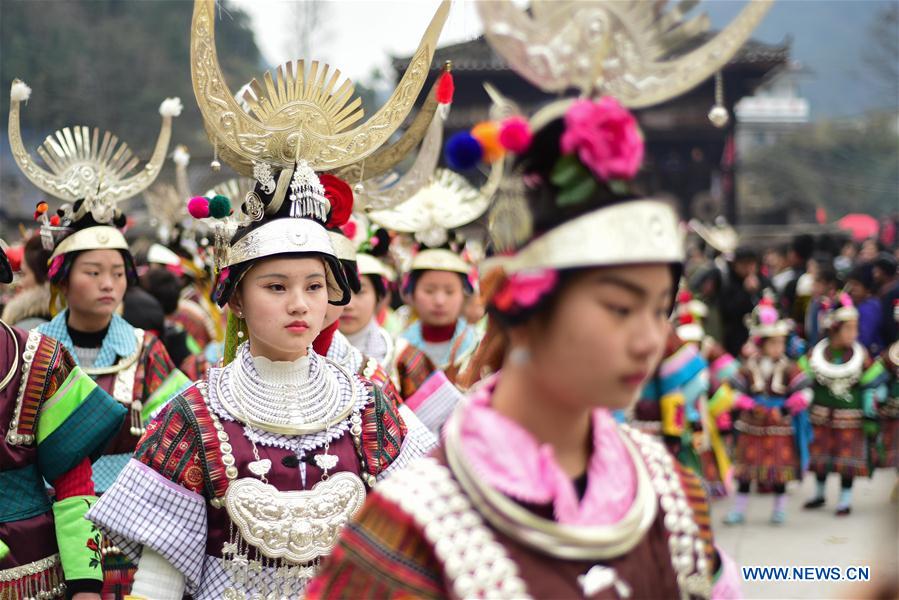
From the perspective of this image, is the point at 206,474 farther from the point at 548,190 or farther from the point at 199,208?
the point at 548,190

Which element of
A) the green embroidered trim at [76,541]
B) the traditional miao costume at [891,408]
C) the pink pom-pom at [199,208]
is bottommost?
the traditional miao costume at [891,408]

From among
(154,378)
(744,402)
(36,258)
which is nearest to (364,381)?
(154,378)

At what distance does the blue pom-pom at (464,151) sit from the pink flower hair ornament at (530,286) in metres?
0.24

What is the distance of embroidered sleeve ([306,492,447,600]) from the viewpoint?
225 centimetres

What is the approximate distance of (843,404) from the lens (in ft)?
35.9

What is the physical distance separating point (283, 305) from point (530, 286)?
66.5 inches

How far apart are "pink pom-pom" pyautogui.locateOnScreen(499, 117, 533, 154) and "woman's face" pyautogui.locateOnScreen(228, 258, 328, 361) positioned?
1.65 metres

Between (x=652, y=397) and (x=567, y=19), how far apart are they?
6.29 m

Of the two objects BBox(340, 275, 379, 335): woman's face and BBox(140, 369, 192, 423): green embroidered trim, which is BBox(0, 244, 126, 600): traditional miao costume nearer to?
BBox(140, 369, 192, 423): green embroidered trim

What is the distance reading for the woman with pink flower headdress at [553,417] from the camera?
220 cm

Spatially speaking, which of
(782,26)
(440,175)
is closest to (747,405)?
(440,175)

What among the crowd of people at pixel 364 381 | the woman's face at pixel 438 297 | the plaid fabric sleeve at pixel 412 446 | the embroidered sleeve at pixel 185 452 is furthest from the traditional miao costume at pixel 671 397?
the embroidered sleeve at pixel 185 452

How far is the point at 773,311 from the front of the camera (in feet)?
37.2

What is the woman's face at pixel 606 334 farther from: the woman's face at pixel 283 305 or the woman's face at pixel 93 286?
the woman's face at pixel 93 286
